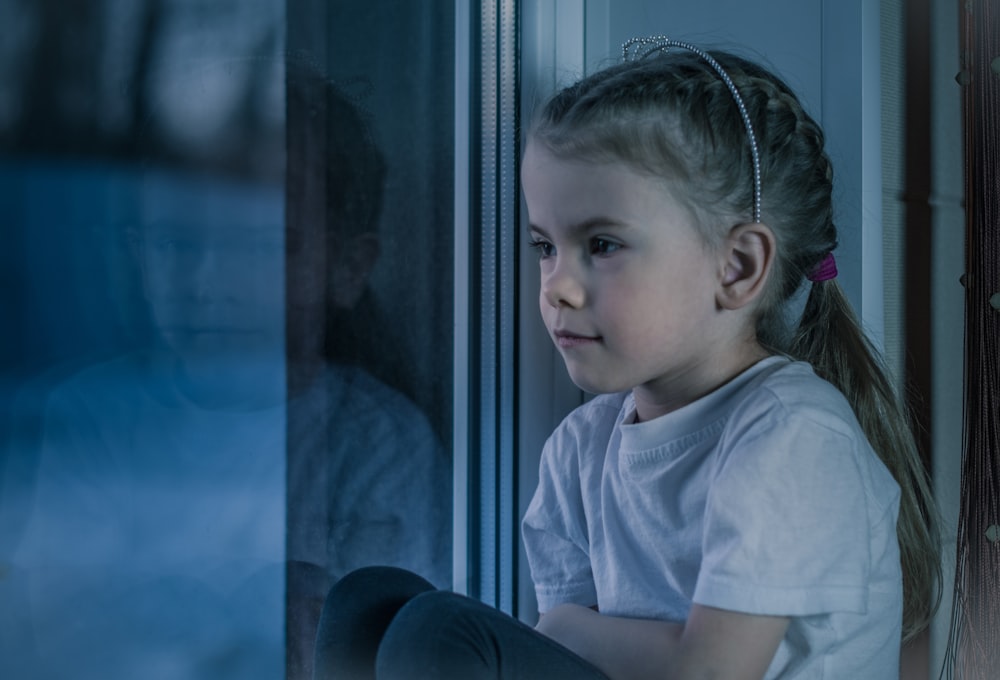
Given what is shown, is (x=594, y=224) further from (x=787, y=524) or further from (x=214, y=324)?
(x=214, y=324)

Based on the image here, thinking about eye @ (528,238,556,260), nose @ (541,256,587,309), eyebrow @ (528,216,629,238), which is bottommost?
nose @ (541,256,587,309)

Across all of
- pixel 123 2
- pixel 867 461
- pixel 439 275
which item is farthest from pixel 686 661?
pixel 123 2

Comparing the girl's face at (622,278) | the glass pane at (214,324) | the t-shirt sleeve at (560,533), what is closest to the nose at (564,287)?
the girl's face at (622,278)

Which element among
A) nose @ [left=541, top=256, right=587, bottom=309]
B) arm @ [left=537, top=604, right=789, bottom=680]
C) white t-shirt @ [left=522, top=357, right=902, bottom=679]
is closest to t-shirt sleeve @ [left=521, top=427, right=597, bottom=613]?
white t-shirt @ [left=522, top=357, right=902, bottom=679]

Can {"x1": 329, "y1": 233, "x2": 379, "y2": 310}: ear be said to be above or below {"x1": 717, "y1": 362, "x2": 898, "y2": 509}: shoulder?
above

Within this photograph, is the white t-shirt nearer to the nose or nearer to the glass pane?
the nose

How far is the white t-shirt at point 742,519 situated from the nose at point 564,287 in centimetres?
15

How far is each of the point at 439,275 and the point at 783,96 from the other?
504 millimetres

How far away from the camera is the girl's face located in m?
0.89

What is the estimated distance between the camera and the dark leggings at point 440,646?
79cm

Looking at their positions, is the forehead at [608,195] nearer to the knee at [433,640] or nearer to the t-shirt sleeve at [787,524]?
the t-shirt sleeve at [787,524]

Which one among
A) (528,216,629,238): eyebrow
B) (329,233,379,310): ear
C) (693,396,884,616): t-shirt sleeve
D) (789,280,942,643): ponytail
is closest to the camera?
(693,396,884,616): t-shirt sleeve

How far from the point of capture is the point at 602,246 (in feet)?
2.98

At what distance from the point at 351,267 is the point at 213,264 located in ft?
0.60
